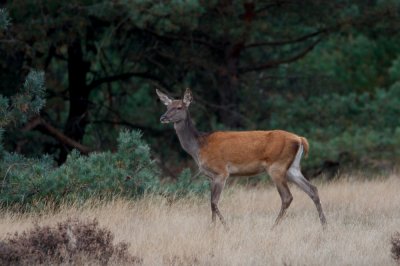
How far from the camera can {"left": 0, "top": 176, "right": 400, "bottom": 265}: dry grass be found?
9.05 m

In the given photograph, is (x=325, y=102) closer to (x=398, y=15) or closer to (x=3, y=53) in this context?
(x=398, y=15)

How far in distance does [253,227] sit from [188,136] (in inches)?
81.2

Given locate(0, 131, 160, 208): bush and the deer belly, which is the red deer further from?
Result: locate(0, 131, 160, 208): bush

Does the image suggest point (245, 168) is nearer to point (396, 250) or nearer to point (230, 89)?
point (396, 250)

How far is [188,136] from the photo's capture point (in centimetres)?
1255

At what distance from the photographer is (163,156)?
23.1 m

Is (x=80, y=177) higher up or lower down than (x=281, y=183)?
lower down

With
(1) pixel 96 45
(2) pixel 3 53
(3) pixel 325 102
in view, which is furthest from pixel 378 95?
(2) pixel 3 53

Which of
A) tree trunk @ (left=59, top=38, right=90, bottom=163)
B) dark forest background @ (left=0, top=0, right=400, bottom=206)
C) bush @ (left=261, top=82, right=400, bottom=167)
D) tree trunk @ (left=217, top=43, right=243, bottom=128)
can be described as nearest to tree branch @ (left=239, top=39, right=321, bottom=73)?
dark forest background @ (left=0, top=0, right=400, bottom=206)

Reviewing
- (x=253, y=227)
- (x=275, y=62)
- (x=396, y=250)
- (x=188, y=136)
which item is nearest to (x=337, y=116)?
→ (x=275, y=62)

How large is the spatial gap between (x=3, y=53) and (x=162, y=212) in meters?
7.94


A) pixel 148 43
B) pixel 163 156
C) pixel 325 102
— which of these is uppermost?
pixel 148 43

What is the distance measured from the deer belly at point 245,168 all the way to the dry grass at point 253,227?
1.91 feet

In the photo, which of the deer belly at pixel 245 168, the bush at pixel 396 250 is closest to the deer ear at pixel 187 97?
the deer belly at pixel 245 168
